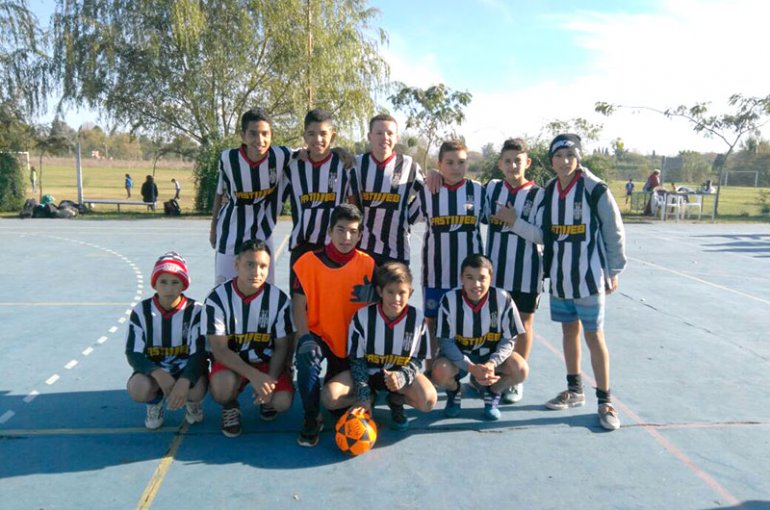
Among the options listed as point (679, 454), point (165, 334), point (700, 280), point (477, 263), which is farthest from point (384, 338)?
point (700, 280)

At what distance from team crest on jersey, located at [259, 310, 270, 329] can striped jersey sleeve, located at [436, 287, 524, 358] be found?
117cm

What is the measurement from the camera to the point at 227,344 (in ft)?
13.4

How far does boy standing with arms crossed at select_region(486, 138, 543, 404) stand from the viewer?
15.0 feet

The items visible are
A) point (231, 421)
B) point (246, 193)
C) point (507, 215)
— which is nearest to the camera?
point (231, 421)

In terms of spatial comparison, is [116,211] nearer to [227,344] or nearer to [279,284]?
[279,284]

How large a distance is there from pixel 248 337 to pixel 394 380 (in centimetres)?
105

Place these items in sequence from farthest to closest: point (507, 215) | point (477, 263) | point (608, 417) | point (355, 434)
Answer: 1. point (507, 215)
2. point (477, 263)
3. point (608, 417)
4. point (355, 434)

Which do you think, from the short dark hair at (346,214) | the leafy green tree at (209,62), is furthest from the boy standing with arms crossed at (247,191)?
the leafy green tree at (209,62)

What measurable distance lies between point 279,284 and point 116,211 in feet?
51.4

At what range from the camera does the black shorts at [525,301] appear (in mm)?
4652

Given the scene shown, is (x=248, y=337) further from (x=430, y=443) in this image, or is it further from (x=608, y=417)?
(x=608, y=417)

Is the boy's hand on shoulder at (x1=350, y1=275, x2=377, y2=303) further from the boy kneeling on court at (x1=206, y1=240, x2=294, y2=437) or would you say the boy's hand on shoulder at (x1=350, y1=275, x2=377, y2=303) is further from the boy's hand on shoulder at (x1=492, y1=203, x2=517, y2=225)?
the boy's hand on shoulder at (x1=492, y1=203, x2=517, y2=225)

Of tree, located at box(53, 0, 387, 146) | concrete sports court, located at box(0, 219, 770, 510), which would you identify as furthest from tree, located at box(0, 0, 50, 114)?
concrete sports court, located at box(0, 219, 770, 510)

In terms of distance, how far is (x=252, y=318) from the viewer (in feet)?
13.6
